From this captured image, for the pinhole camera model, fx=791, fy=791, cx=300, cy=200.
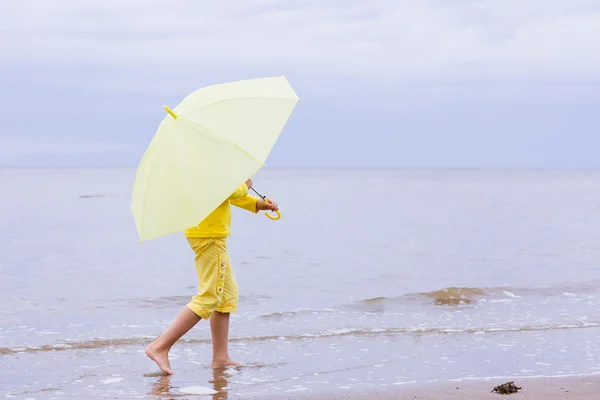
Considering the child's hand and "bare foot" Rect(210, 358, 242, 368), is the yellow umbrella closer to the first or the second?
the child's hand

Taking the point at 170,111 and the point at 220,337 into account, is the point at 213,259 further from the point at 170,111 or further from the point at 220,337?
the point at 170,111

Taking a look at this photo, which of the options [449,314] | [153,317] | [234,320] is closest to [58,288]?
[153,317]

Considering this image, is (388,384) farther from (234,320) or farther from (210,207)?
(234,320)

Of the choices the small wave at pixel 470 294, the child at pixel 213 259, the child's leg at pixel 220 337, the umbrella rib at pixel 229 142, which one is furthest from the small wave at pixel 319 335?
the umbrella rib at pixel 229 142

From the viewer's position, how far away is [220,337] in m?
6.66

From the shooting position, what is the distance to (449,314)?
34.1 ft

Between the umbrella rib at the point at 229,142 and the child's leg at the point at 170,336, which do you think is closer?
the umbrella rib at the point at 229,142

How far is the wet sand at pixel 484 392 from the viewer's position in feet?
18.0

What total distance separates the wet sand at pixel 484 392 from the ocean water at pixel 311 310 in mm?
320

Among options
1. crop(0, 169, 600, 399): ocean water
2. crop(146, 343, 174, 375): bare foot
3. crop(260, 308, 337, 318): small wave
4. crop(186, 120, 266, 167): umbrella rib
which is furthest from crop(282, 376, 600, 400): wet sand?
crop(260, 308, 337, 318): small wave

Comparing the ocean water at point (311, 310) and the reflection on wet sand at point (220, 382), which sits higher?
the ocean water at point (311, 310)

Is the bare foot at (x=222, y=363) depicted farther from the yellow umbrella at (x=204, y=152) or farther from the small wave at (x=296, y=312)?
the small wave at (x=296, y=312)

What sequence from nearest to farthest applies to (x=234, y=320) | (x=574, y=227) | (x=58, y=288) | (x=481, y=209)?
(x=234, y=320), (x=58, y=288), (x=574, y=227), (x=481, y=209)

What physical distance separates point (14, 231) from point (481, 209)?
19234 mm
